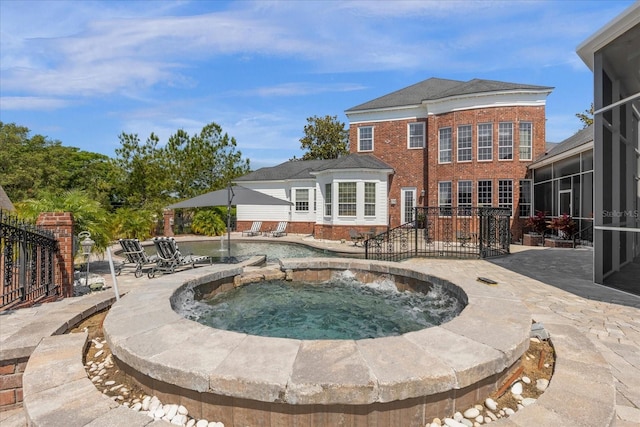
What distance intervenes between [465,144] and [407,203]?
4.60 m

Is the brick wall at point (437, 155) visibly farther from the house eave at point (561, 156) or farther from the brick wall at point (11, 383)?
the brick wall at point (11, 383)

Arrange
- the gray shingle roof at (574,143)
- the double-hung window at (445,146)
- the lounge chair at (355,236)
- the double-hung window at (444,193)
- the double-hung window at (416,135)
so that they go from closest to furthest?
the gray shingle roof at (574,143) < the lounge chair at (355,236) < the double-hung window at (445,146) < the double-hung window at (444,193) < the double-hung window at (416,135)

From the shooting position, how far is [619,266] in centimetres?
908

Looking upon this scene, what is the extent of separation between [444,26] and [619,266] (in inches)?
341

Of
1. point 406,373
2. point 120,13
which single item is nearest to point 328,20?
point 120,13

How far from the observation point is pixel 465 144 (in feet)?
57.3

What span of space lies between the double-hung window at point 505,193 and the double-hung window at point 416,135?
16.2 ft

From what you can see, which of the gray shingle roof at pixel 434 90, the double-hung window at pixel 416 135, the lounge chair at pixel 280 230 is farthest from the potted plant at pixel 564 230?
the lounge chair at pixel 280 230

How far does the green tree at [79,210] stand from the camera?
836cm

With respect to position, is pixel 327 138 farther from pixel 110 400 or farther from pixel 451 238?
pixel 110 400

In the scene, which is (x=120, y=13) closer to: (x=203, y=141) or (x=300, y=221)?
(x=300, y=221)

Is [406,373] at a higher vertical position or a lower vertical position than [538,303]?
higher

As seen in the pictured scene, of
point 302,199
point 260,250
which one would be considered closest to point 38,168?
point 302,199

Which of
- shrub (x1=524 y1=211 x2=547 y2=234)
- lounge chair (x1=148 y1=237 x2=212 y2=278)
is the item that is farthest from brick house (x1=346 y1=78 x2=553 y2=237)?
lounge chair (x1=148 y1=237 x2=212 y2=278)
